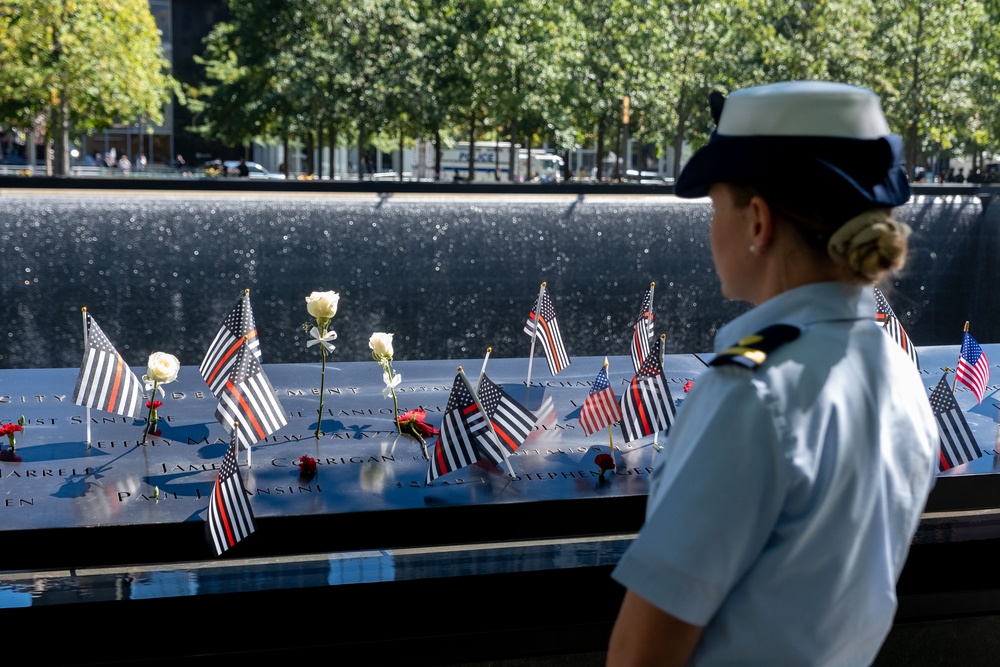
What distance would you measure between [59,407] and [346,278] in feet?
34.7

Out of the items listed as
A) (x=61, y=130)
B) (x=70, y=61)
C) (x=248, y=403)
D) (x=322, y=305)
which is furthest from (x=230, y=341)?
(x=61, y=130)

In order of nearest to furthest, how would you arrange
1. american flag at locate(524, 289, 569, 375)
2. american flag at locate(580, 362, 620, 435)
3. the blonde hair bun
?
the blonde hair bun → american flag at locate(580, 362, 620, 435) → american flag at locate(524, 289, 569, 375)

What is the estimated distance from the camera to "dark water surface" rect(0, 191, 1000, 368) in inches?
568

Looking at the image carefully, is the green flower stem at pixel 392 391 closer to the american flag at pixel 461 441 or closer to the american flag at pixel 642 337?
the american flag at pixel 461 441

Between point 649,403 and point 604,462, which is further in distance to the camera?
point 649,403

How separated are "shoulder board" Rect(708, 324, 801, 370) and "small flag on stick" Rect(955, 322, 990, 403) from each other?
462 centimetres

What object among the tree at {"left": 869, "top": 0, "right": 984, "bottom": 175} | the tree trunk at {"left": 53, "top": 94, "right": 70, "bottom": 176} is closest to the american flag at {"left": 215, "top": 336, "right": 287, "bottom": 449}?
the tree trunk at {"left": 53, "top": 94, "right": 70, "bottom": 176}

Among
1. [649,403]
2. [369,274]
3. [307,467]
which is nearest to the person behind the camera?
[307,467]

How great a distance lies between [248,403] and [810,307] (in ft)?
10.9

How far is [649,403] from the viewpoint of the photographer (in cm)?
459

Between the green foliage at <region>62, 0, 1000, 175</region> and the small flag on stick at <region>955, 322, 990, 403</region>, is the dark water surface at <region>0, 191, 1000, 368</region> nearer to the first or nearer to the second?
the small flag on stick at <region>955, 322, 990, 403</region>

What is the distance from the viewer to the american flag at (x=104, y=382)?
181 inches

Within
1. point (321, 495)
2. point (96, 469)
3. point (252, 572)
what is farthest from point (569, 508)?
point (96, 469)

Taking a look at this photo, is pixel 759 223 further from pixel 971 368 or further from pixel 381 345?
pixel 971 368
